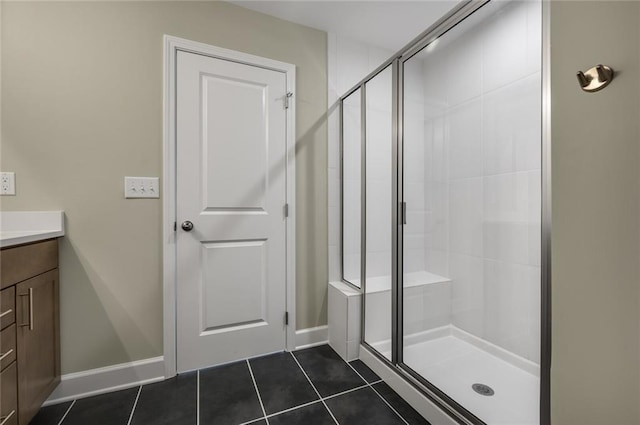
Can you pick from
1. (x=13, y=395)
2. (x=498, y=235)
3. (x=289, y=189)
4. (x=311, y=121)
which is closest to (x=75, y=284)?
(x=13, y=395)

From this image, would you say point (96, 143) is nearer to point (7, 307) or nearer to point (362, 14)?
point (7, 307)

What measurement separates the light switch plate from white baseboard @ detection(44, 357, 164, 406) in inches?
38.7

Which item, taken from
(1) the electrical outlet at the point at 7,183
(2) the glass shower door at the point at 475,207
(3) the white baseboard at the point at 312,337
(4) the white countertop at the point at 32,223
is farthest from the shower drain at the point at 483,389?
(1) the electrical outlet at the point at 7,183

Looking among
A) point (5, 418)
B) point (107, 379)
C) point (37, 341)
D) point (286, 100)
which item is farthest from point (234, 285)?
point (286, 100)

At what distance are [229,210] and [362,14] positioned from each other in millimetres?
1671

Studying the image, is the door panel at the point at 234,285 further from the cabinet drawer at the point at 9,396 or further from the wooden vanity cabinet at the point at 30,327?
the cabinet drawer at the point at 9,396

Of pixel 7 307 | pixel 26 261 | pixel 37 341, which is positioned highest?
pixel 26 261

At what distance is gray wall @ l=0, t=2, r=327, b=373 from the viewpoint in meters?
1.43

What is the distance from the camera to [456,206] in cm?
182

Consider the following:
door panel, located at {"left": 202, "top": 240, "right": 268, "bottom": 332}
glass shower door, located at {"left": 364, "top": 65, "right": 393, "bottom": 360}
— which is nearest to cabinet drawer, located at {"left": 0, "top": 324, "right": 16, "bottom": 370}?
door panel, located at {"left": 202, "top": 240, "right": 268, "bottom": 332}

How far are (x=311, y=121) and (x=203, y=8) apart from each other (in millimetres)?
982

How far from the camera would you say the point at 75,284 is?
1.52m

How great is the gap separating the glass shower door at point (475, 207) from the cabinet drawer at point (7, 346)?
177 centimetres

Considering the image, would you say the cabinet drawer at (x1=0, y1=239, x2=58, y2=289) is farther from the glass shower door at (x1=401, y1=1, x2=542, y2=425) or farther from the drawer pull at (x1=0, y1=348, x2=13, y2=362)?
the glass shower door at (x1=401, y1=1, x2=542, y2=425)
